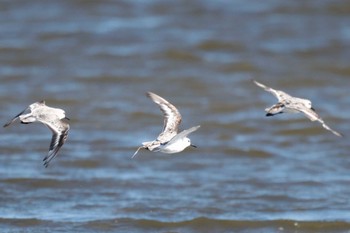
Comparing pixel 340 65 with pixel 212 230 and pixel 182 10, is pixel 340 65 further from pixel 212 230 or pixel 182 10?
pixel 212 230

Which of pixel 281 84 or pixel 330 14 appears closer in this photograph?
pixel 281 84

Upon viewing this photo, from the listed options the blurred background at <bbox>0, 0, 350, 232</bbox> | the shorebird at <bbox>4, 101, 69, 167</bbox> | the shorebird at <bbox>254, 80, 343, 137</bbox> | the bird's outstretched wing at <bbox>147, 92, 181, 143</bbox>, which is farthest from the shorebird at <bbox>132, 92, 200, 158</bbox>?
the blurred background at <bbox>0, 0, 350, 232</bbox>

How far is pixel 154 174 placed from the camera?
10156 mm

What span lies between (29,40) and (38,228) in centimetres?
805

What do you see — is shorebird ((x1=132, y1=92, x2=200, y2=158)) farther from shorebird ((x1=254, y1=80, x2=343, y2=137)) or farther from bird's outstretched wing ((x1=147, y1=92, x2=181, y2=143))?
shorebird ((x1=254, y1=80, x2=343, y2=137))

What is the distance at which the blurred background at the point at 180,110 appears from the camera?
9055 mm

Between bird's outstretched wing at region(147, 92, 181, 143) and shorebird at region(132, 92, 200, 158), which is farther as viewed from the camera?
bird's outstretched wing at region(147, 92, 181, 143)

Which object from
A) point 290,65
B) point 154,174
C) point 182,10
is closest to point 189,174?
point 154,174

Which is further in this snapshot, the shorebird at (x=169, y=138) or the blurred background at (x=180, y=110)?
the blurred background at (x=180, y=110)

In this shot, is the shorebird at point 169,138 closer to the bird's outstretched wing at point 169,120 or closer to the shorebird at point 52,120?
the bird's outstretched wing at point 169,120

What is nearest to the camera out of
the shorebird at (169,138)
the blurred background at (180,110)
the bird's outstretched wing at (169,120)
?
the shorebird at (169,138)

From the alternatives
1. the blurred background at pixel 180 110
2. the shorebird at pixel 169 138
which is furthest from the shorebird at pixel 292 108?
the blurred background at pixel 180 110

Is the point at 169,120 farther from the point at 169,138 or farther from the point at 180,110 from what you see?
the point at 180,110

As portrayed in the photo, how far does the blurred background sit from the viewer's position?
905 centimetres
